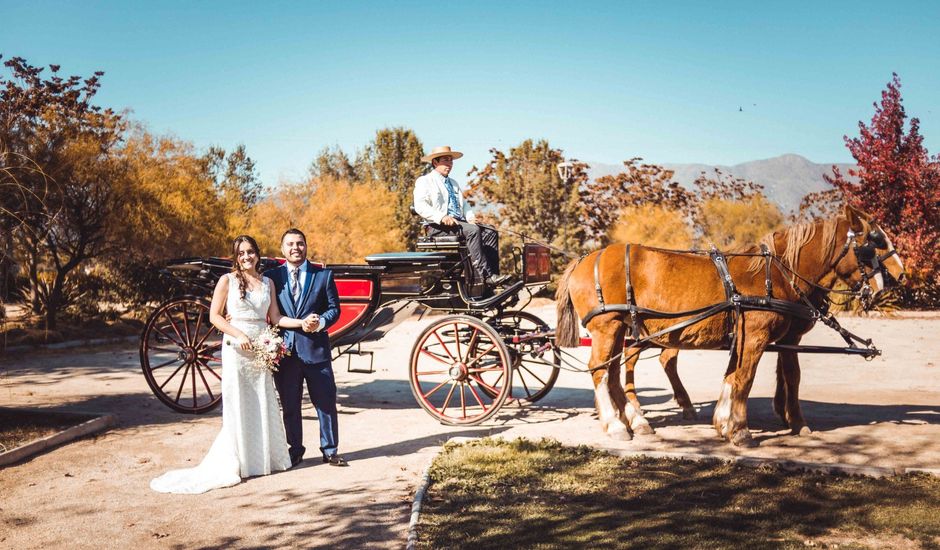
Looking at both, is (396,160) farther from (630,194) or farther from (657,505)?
(657,505)

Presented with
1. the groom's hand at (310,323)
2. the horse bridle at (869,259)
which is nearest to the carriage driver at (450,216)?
the groom's hand at (310,323)

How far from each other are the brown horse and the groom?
248 cm

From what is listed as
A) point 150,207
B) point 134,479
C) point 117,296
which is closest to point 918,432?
point 134,479

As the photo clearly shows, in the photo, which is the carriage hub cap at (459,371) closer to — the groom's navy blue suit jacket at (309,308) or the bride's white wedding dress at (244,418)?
the groom's navy blue suit jacket at (309,308)

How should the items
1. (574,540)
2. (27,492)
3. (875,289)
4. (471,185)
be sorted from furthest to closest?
(471,185)
(875,289)
(27,492)
(574,540)

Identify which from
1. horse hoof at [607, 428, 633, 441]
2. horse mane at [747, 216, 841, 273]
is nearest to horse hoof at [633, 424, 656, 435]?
horse hoof at [607, 428, 633, 441]

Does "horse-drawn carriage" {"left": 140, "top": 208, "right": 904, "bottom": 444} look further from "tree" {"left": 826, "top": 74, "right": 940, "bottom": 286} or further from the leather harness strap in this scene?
"tree" {"left": 826, "top": 74, "right": 940, "bottom": 286}

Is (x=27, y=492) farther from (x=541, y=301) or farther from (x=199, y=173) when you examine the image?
(x=541, y=301)

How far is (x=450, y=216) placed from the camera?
8266 mm

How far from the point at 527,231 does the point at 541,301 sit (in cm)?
643

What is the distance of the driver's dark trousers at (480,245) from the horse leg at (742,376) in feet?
9.06

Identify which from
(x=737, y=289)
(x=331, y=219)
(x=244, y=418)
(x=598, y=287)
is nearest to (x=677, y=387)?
(x=737, y=289)

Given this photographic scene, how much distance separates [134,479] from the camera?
6270 millimetres

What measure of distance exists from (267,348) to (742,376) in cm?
420
